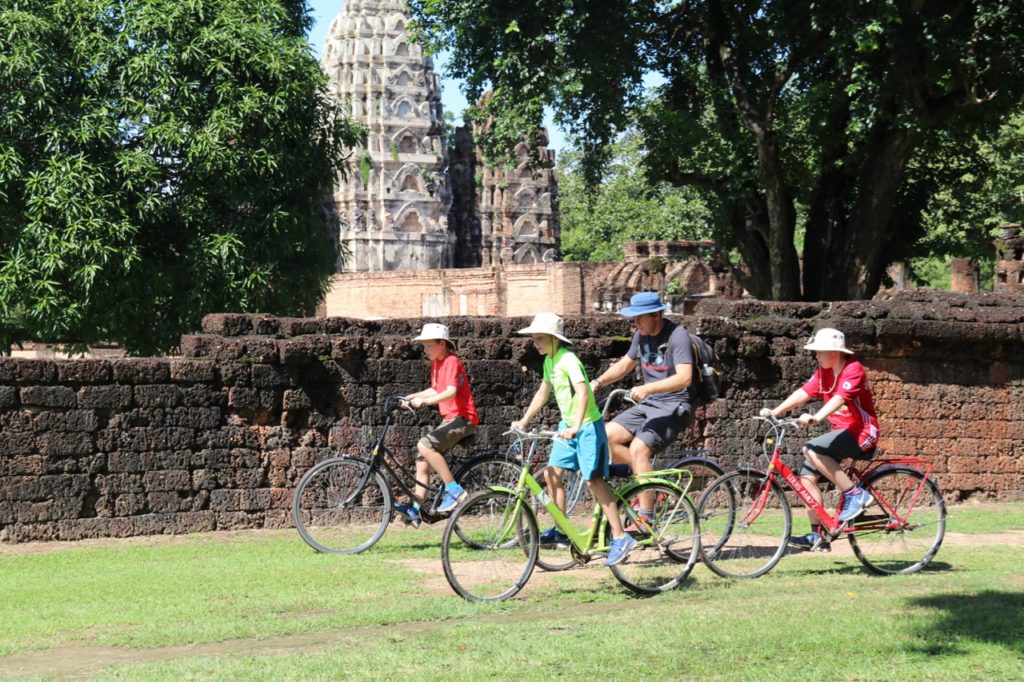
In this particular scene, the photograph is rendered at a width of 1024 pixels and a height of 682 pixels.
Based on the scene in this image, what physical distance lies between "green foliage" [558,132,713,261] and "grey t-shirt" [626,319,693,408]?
31.6 meters

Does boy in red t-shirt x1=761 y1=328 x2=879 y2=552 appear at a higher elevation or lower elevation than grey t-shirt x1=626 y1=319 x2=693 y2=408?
lower

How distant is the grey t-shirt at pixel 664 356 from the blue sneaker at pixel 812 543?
3.86ft

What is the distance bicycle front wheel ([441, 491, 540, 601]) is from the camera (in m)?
7.92

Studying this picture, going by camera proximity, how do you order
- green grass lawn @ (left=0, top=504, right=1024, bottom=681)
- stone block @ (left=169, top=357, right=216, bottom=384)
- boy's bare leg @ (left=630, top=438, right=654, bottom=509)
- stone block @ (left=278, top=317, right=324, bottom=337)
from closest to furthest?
green grass lawn @ (left=0, top=504, right=1024, bottom=681) → boy's bare leg @ (left=630, top=438, right=654, bottom=509) → stone block @ (left=169, top=357, right=216, bottom=384) → stone block @ (left=278, top=317, right=324, bottom=337)

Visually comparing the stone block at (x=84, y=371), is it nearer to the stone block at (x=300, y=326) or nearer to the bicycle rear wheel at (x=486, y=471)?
the stone block at (x=300, y=326)

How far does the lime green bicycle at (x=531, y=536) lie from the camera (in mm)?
7961

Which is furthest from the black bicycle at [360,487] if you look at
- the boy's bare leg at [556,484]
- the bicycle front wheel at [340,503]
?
the boy's bare leg at [556,484]

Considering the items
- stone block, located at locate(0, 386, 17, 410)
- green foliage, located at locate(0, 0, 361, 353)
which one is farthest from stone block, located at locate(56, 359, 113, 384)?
green foliage, located at locate(0, 0, 361, 353)

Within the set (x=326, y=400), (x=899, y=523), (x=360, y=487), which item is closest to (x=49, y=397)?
(x=326, y=400)

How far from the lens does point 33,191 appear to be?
775 inches

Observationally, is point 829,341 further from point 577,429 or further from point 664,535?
point 577,429

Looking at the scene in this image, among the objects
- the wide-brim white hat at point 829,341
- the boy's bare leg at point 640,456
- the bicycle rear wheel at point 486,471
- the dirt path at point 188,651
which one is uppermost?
the wide-brim white hat at point 829,341

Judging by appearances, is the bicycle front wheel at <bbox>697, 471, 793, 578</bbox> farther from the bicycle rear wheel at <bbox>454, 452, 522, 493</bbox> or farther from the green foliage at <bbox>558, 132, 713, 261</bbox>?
the green foliage at <bbox>558, 132, 713, 261</bbox>

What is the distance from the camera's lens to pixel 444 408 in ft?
32.9
